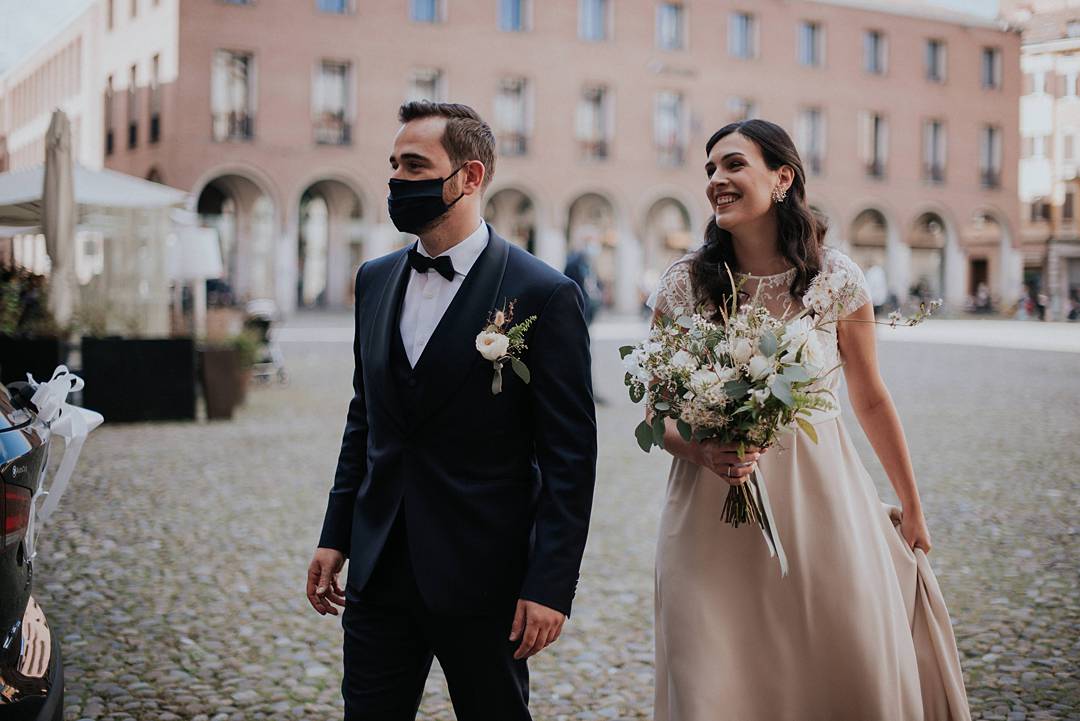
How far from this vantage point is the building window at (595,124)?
36469mm

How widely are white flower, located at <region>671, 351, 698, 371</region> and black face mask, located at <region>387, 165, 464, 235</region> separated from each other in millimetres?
589

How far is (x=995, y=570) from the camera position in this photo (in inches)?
213

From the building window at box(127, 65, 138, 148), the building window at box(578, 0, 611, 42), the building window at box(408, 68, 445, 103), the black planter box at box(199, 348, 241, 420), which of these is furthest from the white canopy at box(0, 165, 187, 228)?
the building window at box(578, 0, 611, 42)

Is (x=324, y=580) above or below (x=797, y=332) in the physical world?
below

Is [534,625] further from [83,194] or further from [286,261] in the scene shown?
[286,261]

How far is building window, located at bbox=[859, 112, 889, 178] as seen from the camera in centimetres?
4088

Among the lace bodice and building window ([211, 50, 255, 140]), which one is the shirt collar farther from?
building window ([211, 50, 255, 140])

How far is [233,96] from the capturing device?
3228 cm

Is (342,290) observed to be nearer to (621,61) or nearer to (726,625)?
(621,61)

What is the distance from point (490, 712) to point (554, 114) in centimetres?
3447

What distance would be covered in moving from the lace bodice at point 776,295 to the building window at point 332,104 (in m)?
31.7

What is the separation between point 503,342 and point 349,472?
60cm

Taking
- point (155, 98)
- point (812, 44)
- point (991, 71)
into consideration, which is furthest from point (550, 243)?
point (991, 71)

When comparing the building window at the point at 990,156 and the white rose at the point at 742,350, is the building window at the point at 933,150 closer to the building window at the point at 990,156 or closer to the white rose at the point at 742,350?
the building window at the point at 990,156
